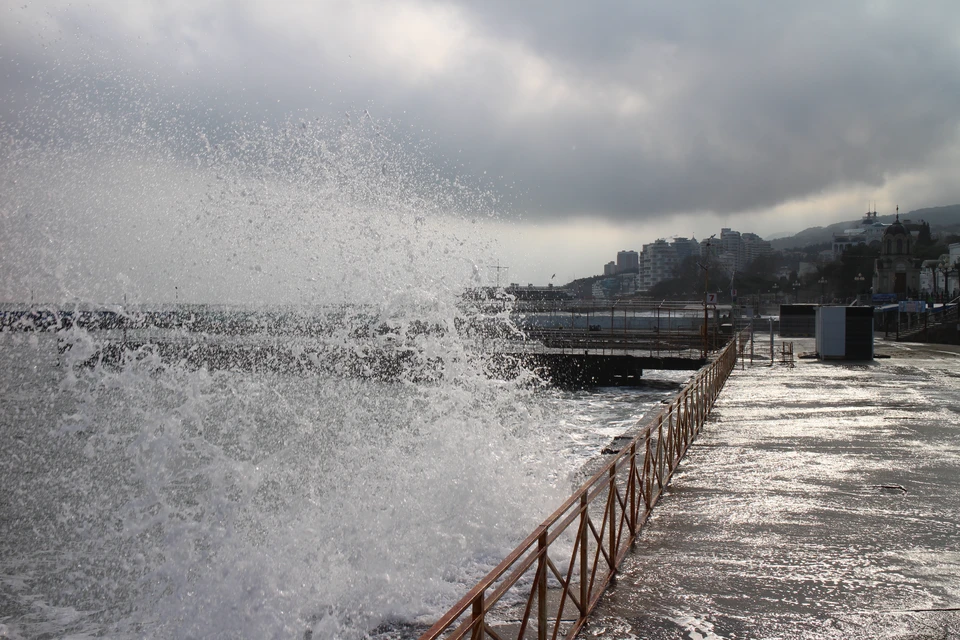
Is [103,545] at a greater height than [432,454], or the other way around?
[432,454]

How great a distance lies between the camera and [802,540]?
7.35m

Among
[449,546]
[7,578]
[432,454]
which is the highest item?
[432,454]

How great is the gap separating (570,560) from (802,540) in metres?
3.23

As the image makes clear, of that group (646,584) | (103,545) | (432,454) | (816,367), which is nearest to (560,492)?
(432,454)

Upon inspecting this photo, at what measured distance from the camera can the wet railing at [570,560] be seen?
3609 millimetres

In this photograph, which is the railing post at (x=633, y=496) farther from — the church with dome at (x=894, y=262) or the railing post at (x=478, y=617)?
the church with dome at (x=894, y=262)

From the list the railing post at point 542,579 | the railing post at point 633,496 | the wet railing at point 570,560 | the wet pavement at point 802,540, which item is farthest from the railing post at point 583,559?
the railing post at point 633,496

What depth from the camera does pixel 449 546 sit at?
7.74m

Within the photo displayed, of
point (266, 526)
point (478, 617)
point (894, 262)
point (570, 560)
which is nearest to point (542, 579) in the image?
point (478, 617)

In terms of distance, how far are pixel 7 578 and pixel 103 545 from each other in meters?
1.24

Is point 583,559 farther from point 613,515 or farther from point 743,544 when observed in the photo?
point 743,544

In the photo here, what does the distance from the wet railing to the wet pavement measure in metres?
0.23

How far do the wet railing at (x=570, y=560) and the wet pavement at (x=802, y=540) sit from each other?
23cm

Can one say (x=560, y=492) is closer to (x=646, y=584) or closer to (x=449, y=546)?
(x=449, y=546)
